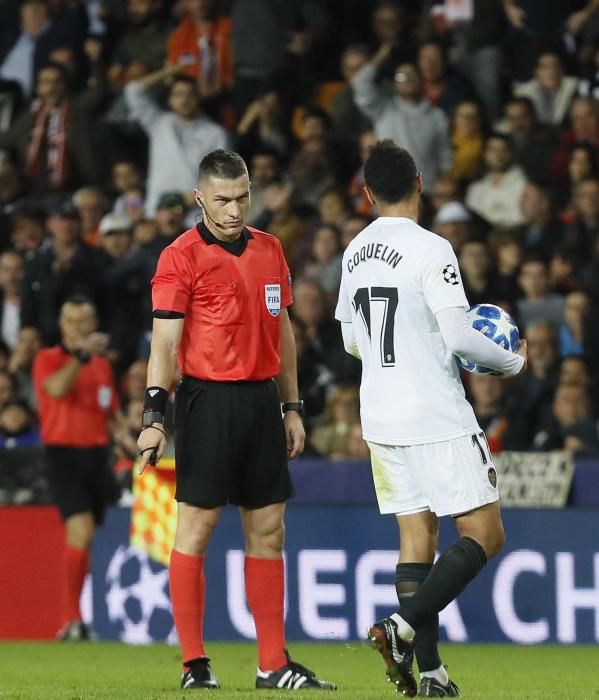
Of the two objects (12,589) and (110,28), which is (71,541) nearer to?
(12,589)

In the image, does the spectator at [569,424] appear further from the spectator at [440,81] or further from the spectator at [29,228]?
the spectator at [29,228]

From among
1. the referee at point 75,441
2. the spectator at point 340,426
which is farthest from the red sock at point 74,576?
the spectator at point 340,426

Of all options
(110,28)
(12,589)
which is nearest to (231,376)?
(12,589)

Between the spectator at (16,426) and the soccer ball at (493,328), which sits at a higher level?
the soccer ball at (493,328)

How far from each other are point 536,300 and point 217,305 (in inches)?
245

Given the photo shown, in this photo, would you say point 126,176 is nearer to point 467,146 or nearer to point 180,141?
point 180,141

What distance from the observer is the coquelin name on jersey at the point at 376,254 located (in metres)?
6.63

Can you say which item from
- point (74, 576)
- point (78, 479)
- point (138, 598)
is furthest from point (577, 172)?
point (74, 576)

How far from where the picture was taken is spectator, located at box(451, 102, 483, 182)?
47.6 feet

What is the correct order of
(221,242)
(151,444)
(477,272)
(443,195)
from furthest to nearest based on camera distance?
1. (443,195)
2. (477,272)
3. (221,242)
4. (151,444)

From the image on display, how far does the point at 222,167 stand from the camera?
7125mm

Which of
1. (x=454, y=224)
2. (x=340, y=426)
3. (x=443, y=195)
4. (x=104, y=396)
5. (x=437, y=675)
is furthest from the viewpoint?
(x=443, y=195)

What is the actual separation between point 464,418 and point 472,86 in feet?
29.1

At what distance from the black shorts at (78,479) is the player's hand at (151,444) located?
3.99 m
